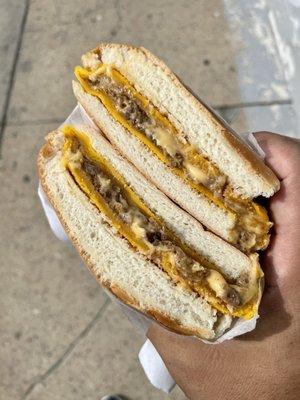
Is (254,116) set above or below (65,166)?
below

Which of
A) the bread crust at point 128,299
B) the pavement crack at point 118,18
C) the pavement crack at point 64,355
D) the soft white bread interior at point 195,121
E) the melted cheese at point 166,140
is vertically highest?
the soft white bread interior at point 195,121

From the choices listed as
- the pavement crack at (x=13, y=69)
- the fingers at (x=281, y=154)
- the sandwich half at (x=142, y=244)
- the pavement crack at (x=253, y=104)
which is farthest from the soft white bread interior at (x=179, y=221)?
the pavement crack at (x=13, y=69)

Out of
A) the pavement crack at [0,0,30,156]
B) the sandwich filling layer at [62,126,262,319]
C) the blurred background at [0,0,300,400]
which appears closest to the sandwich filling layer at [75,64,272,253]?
the sandwich filling layer at [62,126,262,319]

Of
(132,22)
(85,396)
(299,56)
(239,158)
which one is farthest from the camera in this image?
(132,22)

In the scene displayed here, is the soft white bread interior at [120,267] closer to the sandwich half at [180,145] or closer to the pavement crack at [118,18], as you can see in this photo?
the sandwich half at [180,145]

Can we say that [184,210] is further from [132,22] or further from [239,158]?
[132,22]

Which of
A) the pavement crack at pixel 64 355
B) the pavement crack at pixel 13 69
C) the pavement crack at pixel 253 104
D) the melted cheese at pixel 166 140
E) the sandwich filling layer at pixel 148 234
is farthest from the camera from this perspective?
the pavement crack at pixel 13 69

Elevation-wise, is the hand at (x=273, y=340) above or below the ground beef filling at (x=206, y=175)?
below

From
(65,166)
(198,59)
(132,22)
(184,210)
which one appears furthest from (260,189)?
(132,22)
